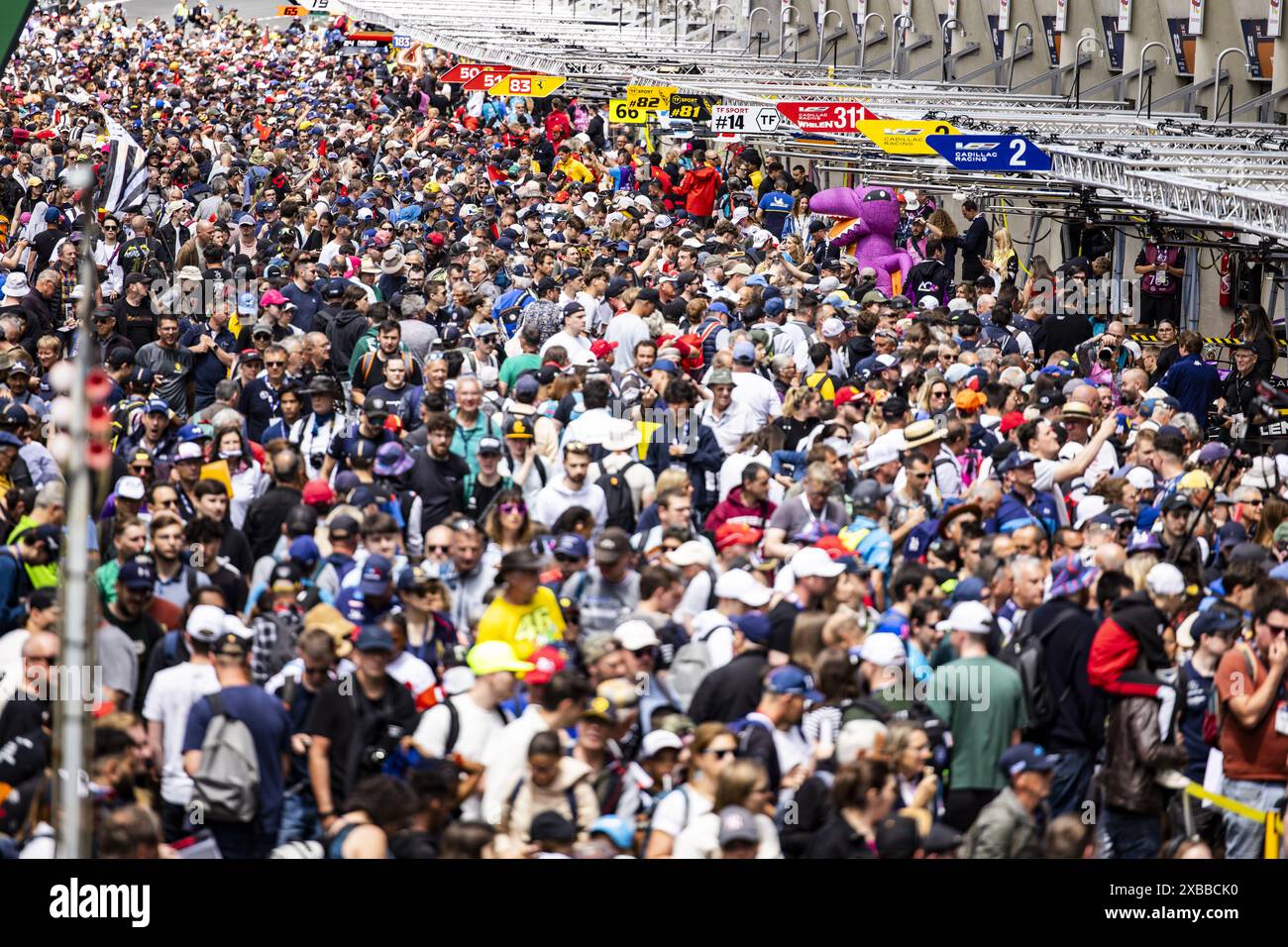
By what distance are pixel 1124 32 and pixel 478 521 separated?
62.2ft

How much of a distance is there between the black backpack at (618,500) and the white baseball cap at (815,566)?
86.8 inches

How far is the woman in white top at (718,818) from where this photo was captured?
23.3ft

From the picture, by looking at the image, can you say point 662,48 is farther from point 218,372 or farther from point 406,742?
point 406,742

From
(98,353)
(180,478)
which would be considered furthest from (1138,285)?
(180,478)

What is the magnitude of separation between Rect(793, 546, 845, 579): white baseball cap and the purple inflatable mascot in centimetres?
1155

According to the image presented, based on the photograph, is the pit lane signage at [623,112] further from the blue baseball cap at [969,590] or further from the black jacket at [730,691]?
the black jacket at [730,691]

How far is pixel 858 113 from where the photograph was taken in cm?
1855

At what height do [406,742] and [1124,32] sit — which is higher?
[1124,32]

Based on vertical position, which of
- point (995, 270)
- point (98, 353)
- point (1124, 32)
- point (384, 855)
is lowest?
point (384, 855)

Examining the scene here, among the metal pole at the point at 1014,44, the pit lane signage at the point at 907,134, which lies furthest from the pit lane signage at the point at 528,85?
the pit lane signage at the point at 907,134

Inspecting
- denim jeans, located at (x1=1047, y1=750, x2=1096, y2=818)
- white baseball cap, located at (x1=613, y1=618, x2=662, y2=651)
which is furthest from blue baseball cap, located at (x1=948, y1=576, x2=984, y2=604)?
white baseball cap, located at (x1=613, y1=618, x2=662, y2=651)

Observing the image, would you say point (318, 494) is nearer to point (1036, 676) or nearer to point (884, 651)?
point (884, 651)

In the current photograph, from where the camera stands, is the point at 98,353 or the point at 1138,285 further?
the point at 1138,285

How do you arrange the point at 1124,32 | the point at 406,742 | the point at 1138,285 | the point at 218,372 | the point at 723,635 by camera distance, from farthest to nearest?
the point at 1124,32
the point at 1138,285
the point at 218,372
the point at 723,635
the point at 406,742
